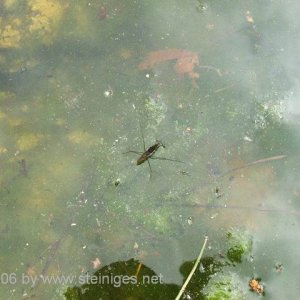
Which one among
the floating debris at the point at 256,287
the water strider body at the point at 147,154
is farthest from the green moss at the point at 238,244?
the water strider body at the point at 147,154

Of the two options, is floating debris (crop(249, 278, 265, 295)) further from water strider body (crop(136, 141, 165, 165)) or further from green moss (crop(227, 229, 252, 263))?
water strider body (crop(136, 141, 165, 165))

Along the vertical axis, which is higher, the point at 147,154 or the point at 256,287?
the point at 147,154

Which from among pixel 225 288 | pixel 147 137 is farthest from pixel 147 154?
pixel 225 288

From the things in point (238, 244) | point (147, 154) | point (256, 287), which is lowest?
point (256, 287)

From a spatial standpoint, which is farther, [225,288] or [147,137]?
[147,137]

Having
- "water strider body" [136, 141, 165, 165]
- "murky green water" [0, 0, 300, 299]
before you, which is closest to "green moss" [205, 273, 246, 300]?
"murky green water" [0, 0, 300, 299]

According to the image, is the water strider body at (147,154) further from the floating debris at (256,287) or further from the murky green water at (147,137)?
the floating debris at (256,287)

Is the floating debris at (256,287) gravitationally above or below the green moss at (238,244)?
below

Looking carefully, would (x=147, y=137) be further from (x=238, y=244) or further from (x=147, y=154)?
(x=238, y=244)

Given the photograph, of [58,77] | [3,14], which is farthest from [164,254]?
[3,14]

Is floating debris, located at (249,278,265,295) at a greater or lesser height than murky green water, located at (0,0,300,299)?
lesser
